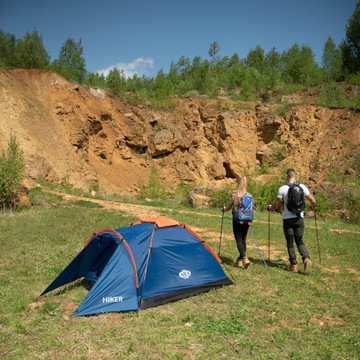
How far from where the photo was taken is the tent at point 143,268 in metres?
6.05

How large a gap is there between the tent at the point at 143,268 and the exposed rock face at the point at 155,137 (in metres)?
15.8

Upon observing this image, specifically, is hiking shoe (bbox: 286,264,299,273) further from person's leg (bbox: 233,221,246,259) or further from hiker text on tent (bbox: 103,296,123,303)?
hiker text on tent (bbox: 103,296,123,303)

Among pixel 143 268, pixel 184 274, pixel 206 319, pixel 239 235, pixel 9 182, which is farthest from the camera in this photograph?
pixel 9 182

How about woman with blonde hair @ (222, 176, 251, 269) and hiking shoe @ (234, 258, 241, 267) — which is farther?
hiking shoe @ (234, 258, 241, 267)

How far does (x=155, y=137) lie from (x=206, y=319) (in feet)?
86.0

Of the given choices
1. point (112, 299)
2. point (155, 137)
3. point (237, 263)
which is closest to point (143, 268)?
point (112, 299)

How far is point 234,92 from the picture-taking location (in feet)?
120

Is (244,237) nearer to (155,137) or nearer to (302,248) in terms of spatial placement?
(302,248)

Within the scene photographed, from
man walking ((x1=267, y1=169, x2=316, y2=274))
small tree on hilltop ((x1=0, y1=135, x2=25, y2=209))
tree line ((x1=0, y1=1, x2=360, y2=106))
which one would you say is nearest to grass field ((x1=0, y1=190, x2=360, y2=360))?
man walking ((x1=267, y1=169, x2=316, y2=274))

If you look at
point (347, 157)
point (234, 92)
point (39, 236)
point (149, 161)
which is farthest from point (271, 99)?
point (39, 236)

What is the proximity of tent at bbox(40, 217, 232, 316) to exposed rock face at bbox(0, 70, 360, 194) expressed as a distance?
15.8m

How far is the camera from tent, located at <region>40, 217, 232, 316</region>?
605 centimetres

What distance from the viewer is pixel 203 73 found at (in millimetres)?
38125

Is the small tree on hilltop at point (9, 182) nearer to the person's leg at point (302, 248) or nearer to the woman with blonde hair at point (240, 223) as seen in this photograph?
the woman with blonde hair at point (240, 223)
